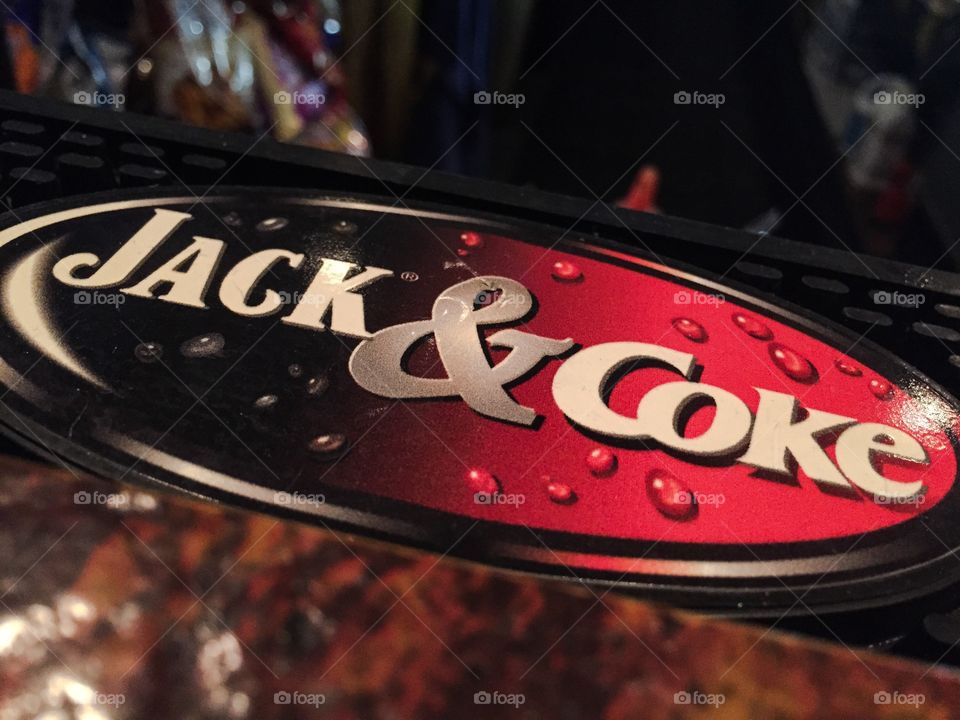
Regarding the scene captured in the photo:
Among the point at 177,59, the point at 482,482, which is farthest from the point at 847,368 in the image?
the point at 177,59

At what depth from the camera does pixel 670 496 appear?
2.11ft

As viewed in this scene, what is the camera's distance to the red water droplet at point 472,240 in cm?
89

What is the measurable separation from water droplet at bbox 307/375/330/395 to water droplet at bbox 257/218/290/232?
10.0 inches

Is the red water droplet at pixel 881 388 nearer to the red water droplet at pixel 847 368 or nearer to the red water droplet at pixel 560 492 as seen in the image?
the red water droplet at pixel 847 368

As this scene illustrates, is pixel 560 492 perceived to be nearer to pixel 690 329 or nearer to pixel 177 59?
pixel 690 329

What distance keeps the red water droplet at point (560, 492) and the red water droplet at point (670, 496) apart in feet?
0.20

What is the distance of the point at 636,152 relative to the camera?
2553 millimetres

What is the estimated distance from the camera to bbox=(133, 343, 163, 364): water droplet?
707mm

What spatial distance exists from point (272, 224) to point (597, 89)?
1.92 metres

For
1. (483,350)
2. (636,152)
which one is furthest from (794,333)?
(636,152)

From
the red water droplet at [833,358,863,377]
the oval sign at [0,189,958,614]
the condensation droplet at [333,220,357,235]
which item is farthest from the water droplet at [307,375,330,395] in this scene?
the red water droplet at [833,358,863,377]

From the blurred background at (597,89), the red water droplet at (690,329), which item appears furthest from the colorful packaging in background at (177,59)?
the red water droplet at (690,329)

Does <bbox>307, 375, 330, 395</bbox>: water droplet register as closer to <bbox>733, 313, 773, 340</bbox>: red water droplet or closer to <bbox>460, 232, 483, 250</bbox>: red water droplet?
<bbox>460, 232, 483, 250</bbox>: red water droplet

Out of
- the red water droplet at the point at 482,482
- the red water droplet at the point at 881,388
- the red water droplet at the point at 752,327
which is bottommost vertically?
the red water droplet at the point at 482,482
